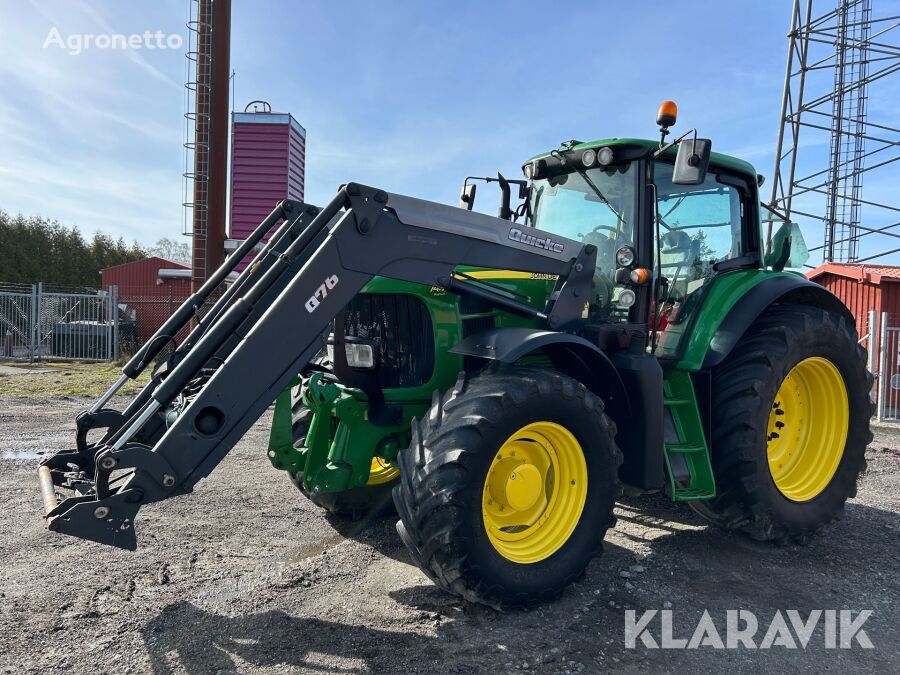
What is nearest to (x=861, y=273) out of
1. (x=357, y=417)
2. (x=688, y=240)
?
(x=688, y=240)

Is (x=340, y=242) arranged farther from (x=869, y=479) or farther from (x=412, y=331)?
(x=869, y=479)

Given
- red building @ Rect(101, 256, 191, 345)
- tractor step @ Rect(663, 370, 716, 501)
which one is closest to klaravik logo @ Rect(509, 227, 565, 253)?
tractor step @ Rect(663, 370, 716, 501)

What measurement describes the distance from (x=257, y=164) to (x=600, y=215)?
14366mm

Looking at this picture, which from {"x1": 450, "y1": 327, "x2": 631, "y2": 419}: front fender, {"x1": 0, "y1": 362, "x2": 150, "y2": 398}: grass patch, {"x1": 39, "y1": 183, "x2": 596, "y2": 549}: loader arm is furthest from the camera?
{"x1": 0, "y1": 362, "x2": 150, "y2": 398}: grass patch

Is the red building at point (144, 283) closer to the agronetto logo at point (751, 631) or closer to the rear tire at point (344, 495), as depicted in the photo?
the rear tire at point (344, 495)

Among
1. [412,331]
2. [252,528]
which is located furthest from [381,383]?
[252,528]

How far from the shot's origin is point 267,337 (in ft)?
9.65

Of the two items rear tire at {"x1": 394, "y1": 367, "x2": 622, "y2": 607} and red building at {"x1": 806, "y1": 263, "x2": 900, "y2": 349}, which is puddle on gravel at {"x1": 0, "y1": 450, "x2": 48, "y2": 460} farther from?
red building at {"x1": 806, "y1": 263, "x2": 900, "y2": 349}

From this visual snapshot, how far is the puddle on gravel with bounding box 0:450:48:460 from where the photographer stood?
6195 mm

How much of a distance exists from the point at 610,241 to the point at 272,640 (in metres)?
3.05

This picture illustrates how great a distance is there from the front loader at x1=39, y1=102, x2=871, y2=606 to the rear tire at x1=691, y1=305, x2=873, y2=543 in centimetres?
2

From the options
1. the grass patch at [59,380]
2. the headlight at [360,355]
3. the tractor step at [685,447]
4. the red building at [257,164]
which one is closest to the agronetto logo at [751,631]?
the tractor step at [685,447]

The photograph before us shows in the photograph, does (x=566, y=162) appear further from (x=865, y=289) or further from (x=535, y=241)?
(x=865, y=289)

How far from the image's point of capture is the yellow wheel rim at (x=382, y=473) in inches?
175
